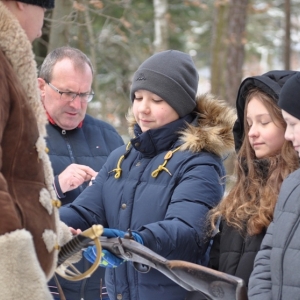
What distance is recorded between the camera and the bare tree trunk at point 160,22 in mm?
12716

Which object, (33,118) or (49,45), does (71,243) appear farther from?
(49,45)

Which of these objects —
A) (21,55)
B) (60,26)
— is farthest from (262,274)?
(60,26)

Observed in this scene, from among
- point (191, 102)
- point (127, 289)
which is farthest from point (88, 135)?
point (127, 289)

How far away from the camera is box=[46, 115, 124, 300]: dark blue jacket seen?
4074 mm

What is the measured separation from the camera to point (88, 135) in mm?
4504

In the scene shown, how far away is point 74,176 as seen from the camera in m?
3.94

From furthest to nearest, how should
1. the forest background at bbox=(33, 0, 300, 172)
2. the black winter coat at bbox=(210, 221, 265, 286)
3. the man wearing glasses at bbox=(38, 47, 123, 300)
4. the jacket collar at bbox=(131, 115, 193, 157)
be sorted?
the forest background at bbox=(33, 0, 300, 172), the man wearing glasses at bbox=(38, 47, 123, 300), the jacket collar at bbox=(131, 115, 193, 157), the black winter coat at bbox=(210, 221, 265, 286)

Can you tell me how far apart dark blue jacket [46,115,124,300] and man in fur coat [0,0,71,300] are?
159cm

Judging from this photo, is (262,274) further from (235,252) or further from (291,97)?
(291,97)

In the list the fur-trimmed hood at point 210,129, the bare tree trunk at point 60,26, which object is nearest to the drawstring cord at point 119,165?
the fur-trimmed hood at point 210,129

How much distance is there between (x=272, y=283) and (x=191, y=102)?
121cm

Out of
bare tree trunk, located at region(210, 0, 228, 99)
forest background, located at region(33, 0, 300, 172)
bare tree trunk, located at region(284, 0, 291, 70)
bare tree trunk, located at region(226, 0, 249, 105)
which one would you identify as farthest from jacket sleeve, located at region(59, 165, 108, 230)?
bare tree trunk, located at region(284, 0, 291, 70)

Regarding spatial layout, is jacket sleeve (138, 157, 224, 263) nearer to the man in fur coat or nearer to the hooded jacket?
the hooded jacket

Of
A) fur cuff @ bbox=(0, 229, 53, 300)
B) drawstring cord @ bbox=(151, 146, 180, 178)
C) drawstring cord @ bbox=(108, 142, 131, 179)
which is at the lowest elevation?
drawstring cord @ bbox=(108, 142, 131, 179)
